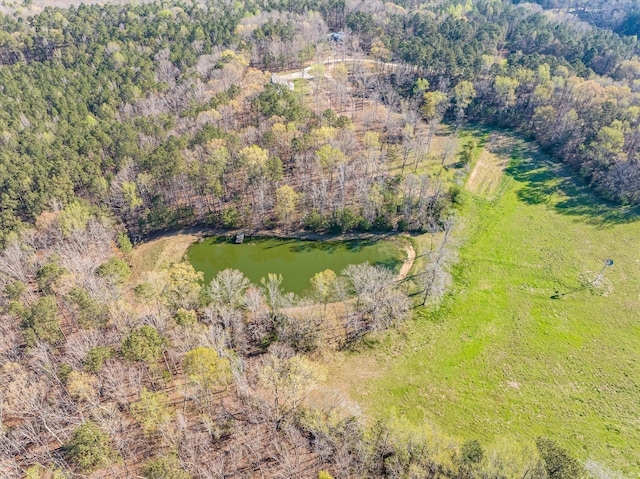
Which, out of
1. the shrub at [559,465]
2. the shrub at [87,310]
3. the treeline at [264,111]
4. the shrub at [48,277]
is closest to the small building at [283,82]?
the treeline at [264,111]

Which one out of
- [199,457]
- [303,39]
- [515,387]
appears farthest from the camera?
[303,39]

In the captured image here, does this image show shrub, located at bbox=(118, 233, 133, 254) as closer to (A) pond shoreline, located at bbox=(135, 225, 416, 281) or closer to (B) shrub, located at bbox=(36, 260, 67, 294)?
(A) pond shoreline, located at bbox=(135, 225, 416, 281)

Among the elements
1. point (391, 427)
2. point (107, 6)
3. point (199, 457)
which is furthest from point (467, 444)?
point (107, 6)

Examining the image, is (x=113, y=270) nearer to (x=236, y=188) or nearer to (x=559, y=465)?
(x=236, y=188)

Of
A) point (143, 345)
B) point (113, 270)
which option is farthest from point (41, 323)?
point (143, 345)

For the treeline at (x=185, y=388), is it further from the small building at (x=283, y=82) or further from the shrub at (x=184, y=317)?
the small building at (x=283, y=82)

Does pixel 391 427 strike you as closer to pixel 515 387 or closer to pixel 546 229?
pixel 515 387

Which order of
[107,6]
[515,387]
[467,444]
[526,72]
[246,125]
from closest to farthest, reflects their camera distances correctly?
[467,444], [515,387], [246,125], [526,72], [107,6]
